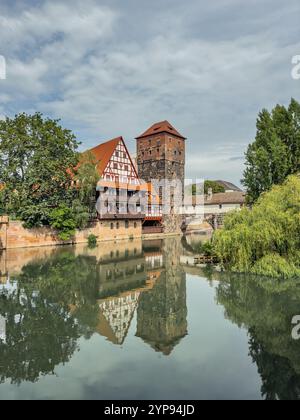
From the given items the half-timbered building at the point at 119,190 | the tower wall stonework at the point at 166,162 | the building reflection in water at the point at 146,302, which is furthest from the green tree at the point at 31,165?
the tower wall stonework at the point at 166,162

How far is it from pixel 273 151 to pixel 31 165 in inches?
885

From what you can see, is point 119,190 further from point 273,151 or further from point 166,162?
point 273,151

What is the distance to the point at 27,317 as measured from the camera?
9.95 meters

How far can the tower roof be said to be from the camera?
50.6m

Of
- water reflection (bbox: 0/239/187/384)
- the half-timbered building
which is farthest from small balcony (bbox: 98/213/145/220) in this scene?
water reflection (bbox: 0/239/187/384)

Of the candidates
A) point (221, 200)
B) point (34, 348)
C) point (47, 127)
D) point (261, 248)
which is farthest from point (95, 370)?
point (221, 200)

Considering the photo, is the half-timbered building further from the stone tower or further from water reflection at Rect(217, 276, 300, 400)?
water reflection at Rect(217, 276, 300, 400)

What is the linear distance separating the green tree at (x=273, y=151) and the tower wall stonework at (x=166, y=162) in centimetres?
1943

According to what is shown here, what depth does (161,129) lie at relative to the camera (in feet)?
166

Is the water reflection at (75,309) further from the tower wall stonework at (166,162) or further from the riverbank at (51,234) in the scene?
the tower wall stonework at (166,162)

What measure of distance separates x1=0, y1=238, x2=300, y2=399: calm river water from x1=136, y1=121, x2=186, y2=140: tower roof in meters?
38.4

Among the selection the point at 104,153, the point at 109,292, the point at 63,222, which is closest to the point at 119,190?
the point at 104,153
